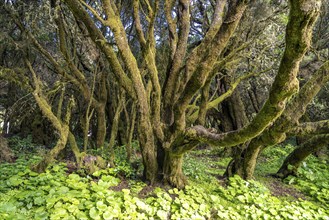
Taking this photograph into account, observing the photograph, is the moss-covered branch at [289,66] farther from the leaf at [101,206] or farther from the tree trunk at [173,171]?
the leaf at [101,206]

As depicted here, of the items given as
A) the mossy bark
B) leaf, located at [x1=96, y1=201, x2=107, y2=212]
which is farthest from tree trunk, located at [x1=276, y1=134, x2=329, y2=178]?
the mossy bark

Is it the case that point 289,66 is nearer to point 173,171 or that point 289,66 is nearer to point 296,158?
point 173,171

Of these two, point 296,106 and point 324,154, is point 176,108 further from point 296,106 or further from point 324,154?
point 324,154

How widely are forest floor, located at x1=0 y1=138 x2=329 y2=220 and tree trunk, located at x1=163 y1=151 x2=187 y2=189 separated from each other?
130 millimetres

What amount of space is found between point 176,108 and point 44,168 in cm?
257

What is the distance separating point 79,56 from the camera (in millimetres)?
7734

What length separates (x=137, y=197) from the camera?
4.00 meters

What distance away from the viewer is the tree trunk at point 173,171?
431cm

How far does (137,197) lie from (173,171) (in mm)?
774

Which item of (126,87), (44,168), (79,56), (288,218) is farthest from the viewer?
(79,56)

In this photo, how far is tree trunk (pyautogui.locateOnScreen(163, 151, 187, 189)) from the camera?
431 cm

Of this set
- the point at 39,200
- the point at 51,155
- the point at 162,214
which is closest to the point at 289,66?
the point at 162,214

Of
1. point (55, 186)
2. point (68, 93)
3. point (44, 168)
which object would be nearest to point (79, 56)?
point (68, 93)

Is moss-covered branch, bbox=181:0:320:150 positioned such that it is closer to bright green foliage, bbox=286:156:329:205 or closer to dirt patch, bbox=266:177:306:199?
dirt patch, bbox=266:177:306:199
